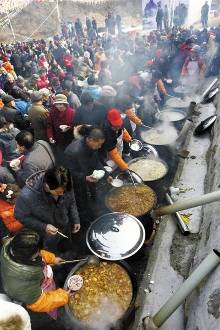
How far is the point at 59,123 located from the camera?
23.6 ft

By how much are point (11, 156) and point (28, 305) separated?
4.08m

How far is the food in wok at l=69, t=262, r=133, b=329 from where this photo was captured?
4.07 metres

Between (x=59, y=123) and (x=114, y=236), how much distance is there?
343 cm

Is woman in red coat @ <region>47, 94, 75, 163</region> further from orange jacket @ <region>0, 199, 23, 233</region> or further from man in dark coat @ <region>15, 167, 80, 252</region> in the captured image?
man in dark coat @ <region>15, 167, 80, 252</region>

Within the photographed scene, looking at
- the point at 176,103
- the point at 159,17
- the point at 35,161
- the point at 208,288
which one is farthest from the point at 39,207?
the point at 159,17

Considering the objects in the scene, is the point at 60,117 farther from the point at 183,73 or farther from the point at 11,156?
the point at 183,73

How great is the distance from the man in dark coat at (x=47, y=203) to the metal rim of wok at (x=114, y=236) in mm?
561

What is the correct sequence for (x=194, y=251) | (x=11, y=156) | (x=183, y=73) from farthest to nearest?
(x=183, y=73) < (x=11, y=156) < (x=194, y=251)

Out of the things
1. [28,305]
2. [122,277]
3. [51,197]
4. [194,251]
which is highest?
[51,197]

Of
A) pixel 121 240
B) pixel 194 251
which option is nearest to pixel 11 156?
pixel 121 240

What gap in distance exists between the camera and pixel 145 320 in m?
4.40

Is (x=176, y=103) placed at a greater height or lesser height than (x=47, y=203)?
lesser

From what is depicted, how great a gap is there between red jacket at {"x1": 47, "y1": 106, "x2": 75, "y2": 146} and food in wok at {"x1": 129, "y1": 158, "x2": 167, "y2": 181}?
1789 mm

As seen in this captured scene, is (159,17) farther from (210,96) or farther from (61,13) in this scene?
(61,13)
